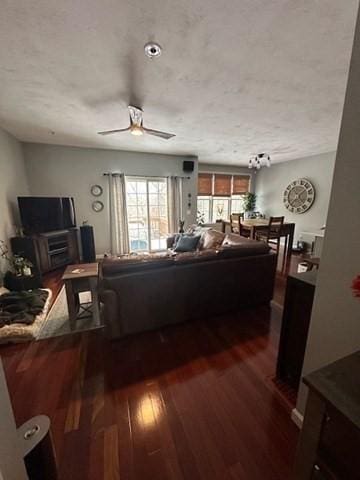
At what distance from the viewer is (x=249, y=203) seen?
6.78 meters

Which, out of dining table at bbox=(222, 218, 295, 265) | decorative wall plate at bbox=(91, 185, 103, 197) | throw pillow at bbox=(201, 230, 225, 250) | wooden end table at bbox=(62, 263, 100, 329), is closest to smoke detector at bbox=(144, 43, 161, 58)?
wooden end table at bbox=(62, 263, 100, 329)

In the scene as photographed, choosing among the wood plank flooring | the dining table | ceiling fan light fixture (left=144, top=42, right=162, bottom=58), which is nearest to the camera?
the wood plank flooring

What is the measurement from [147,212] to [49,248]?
2395 millimetres

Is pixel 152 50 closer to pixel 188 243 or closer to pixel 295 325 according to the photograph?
pixel 295 325

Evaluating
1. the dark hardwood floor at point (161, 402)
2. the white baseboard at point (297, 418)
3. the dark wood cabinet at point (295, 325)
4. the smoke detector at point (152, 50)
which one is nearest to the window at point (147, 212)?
the dark hardwood floor at point (161, 402)

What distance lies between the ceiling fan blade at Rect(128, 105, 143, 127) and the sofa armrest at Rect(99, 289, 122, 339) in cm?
211

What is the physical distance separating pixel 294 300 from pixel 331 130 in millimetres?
3499

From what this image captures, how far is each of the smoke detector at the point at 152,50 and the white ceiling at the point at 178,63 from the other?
2.0 inches

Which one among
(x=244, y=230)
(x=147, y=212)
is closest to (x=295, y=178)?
(x=244, y=230)

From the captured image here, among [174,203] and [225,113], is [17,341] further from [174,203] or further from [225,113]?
[174,203]

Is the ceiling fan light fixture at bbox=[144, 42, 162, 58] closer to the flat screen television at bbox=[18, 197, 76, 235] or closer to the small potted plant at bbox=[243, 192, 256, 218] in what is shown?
the flat screen television at bbox=[18, 197, 76, 235]

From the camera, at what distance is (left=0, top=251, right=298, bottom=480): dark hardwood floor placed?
107cm

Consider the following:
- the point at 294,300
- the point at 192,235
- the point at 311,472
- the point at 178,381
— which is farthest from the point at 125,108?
the point at 311,472

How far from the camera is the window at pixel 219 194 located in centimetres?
644
